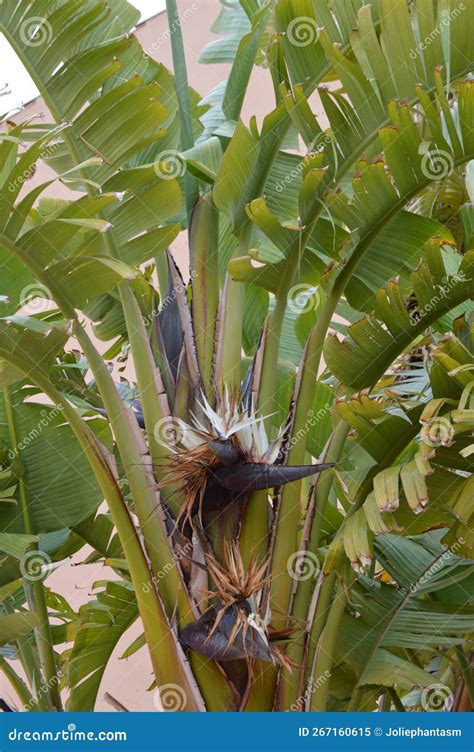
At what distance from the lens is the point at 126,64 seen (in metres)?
1.88

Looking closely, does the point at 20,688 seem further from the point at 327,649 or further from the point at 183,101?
the point at 183,101

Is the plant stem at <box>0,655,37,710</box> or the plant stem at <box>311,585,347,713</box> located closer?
the plant stem at <box>311,585,347,713</box>

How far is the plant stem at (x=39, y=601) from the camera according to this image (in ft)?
5.77

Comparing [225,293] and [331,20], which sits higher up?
[331,20]

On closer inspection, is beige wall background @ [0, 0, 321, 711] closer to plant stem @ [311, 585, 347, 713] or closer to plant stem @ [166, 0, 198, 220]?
plant stem @ [166, 0, 198, 220]

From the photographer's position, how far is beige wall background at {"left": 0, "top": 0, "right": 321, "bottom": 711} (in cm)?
379

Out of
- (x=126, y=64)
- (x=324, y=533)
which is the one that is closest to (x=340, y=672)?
(x=324, y=533)

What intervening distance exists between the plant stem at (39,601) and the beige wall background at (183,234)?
1.99 metres

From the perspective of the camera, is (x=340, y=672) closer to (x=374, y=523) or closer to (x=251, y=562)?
(x=251, y=562)

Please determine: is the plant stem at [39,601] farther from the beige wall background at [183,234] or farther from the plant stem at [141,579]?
the beige wall background at [183,234]

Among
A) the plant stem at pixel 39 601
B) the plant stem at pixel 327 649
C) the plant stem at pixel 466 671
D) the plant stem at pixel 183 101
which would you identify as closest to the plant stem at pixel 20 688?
the plant stem at pixel 39 601

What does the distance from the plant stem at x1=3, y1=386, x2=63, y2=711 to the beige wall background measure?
199cm

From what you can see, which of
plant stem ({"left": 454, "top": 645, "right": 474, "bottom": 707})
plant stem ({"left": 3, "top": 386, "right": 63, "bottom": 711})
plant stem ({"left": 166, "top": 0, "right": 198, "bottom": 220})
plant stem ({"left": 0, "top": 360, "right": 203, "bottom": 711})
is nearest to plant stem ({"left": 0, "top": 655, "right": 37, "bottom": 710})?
plant stem ({"left": 3, "top": 386, "right": 63, "bottom": 711})

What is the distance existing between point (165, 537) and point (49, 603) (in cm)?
94
